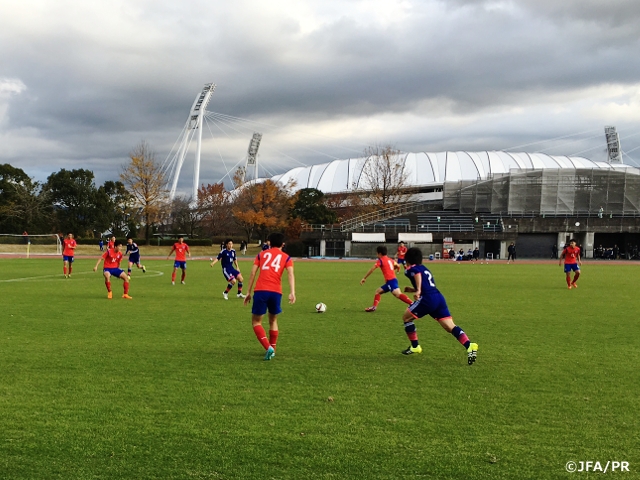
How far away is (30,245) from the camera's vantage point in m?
54.8

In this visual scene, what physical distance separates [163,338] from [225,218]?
2690 inches

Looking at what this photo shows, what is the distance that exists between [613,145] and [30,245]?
4995 inches

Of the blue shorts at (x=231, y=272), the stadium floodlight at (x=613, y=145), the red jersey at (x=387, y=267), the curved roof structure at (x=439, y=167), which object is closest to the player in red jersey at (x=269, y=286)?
the red jersey at (x=387, y=267)

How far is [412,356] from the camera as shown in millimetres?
8531

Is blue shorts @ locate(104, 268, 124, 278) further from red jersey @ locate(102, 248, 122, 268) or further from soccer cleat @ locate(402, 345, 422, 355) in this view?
soccer cleat @ locate(402, 345, 422, 355)

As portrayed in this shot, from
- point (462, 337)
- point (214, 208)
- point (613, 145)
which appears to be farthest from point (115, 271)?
point (613, 145)

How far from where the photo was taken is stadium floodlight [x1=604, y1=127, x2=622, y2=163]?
12862cm

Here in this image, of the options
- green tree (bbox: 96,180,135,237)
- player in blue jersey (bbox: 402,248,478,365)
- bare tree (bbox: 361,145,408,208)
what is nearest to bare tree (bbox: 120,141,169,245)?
green tree (bbox: 96,180,135,237)

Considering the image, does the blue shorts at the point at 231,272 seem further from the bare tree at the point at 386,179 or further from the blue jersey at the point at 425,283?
the bare tree at the point at 386,179

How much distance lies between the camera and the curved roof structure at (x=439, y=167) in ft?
346

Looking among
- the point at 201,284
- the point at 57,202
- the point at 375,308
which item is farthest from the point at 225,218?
the point at 375,308

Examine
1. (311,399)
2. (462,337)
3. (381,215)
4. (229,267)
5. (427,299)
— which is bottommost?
(311,399)

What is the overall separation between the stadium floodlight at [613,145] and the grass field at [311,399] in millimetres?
135049

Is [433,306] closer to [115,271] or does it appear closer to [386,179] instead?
[115,271]
